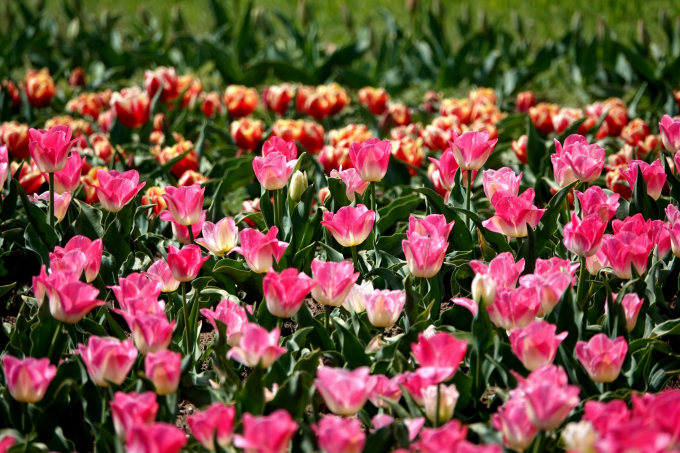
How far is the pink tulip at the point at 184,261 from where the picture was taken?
1.56m

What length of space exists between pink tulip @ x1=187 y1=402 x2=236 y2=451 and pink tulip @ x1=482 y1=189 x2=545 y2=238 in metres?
0.83

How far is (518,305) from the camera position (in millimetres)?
1365

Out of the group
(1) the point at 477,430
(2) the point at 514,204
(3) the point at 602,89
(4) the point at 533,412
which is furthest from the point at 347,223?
(3) the point at 602,89

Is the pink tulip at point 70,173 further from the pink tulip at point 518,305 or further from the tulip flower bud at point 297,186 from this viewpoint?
the pink tulip at point 518,305

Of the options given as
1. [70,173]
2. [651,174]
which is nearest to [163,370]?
[70,173]

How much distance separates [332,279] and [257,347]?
0.90ft

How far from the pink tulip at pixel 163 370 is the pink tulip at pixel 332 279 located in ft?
1.13

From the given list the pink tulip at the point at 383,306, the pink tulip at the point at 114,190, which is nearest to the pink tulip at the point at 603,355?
the pink tulip at the point at 383,306

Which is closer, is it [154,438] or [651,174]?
[154,438]

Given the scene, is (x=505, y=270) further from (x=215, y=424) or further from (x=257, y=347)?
(x=215, y=424)

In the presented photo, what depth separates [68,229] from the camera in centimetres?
209

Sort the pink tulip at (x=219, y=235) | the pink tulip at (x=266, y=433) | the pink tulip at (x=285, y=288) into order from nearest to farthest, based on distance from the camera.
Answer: the pink tulip at (x=266, y=433)
the pink tulip at (x=285, y=288)
the pink tulip at (x=219, y=235)

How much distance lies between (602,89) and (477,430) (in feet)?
11.3

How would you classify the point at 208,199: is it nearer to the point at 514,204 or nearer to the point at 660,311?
the point at 514,204
